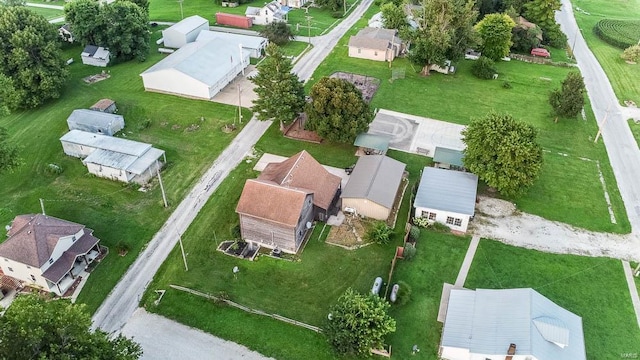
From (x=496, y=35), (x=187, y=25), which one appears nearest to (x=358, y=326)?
(x=496, y=35)

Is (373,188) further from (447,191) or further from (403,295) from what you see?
(403,295)

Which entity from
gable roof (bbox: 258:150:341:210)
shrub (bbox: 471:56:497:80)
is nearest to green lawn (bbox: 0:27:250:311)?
gable roof (bbox: 258:150:341:210)

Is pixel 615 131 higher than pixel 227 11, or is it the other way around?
pixel 227 11

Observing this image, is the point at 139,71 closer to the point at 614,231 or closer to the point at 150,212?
the point at 150,212

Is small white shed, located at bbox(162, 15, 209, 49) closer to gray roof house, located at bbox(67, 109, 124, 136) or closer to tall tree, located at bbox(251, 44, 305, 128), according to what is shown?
gray roof house, located at bbox(67, 109, 124, 136)

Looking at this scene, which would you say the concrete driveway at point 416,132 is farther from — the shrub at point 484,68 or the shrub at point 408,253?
the shrub at point 408,253

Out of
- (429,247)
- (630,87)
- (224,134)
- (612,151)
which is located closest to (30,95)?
(224,134)
